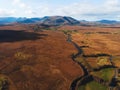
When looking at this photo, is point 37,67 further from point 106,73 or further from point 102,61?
point 102,61

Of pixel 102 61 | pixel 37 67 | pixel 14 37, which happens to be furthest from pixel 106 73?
pixel 14 37

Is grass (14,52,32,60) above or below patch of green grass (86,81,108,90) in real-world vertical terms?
above

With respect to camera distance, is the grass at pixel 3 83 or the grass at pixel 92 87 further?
the grass at pixel 92 87

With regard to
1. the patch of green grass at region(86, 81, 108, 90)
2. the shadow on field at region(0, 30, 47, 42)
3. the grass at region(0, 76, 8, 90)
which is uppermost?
the shadow on field at region(0, 30, 47, 42)

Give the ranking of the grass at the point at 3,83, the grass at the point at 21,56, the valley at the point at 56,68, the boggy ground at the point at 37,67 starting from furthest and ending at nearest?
the grass at the point at 21,56
the valley at the point at 56,68
the boggy ground at the point at 37,67
the grass at the point at 3,83

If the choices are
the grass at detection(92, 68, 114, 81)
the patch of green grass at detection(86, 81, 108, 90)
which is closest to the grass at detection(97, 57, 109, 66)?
the grass at detection(92, 68, 114, 81)

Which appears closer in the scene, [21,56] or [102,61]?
[102,61]

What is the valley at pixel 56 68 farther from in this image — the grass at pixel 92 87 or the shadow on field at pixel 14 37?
the shadow on field at pixel 14 37

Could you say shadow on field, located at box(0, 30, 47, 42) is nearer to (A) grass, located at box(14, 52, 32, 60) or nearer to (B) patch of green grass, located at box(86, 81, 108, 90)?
(A) grass, located at box(14, 52, 32, 60)

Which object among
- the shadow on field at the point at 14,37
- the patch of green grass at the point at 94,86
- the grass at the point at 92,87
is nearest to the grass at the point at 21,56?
the grass at the point at 92,87

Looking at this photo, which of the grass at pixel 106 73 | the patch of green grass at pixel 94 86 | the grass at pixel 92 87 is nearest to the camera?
the grass at pixel 92 87

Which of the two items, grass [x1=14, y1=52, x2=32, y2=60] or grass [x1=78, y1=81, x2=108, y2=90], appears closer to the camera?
grass [x1=78, y1=81, x2=108, y2=90]

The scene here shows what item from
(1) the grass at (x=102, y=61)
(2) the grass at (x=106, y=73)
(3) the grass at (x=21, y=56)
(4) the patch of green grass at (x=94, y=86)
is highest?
(3) the grass at (x=21, y=56)
